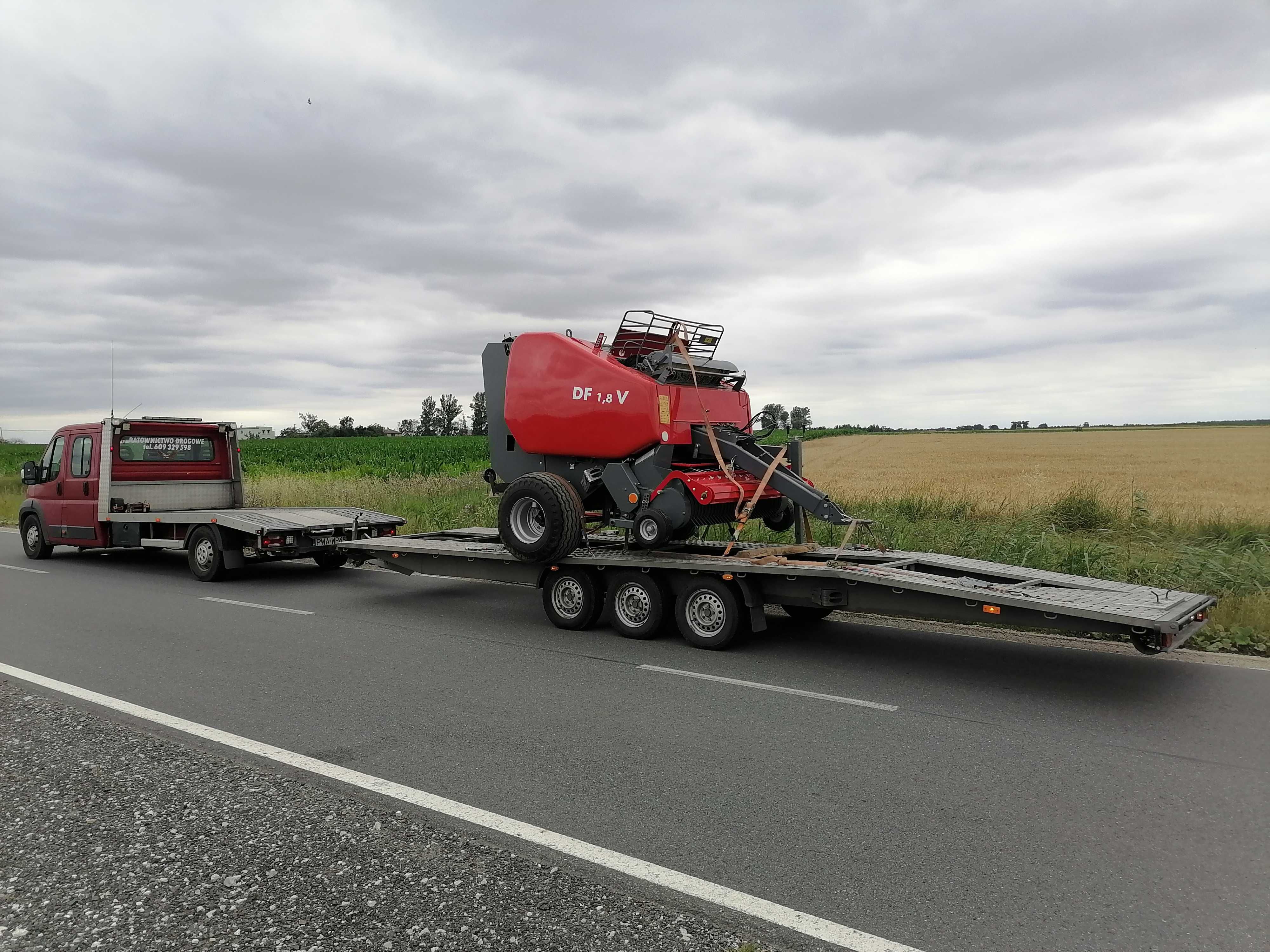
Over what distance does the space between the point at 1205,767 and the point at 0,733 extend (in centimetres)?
719

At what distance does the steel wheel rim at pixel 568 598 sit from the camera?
8.49m

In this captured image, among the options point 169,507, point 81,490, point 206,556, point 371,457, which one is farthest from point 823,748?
point 371,457

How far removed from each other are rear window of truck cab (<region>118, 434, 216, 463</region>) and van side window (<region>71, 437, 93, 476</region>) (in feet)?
1.97

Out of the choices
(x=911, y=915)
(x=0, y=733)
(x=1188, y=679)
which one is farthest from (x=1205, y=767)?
(x=0, y=733)

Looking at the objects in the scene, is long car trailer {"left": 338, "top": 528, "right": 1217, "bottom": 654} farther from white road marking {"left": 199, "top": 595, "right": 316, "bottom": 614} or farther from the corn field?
the corn field

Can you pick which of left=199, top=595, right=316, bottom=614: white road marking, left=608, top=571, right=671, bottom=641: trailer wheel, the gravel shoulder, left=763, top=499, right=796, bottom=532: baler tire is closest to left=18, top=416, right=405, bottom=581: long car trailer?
left=199, top=595, right=316, bottom=614: white road marking

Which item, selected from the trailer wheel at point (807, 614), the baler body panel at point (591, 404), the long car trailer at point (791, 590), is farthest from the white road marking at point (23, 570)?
the trailer wheel at point (807, 614)

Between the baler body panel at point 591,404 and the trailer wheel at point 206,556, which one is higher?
the baler body panel at point 591,404

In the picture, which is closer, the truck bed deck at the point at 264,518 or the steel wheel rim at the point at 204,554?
the truck bed deck at the point at 264,518

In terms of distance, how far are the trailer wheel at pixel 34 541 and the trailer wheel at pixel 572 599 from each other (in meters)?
10.6

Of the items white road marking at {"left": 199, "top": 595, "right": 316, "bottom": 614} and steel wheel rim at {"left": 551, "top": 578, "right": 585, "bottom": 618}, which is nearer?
steel wheel rim at {"left": 551, "top": 578, "right": 585, "bottom": 618}

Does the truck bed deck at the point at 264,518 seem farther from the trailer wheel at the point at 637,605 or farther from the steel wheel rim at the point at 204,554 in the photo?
the trailer wheel at the point at 637,605

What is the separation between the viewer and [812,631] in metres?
8.34

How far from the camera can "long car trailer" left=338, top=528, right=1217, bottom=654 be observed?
6.04 meters
